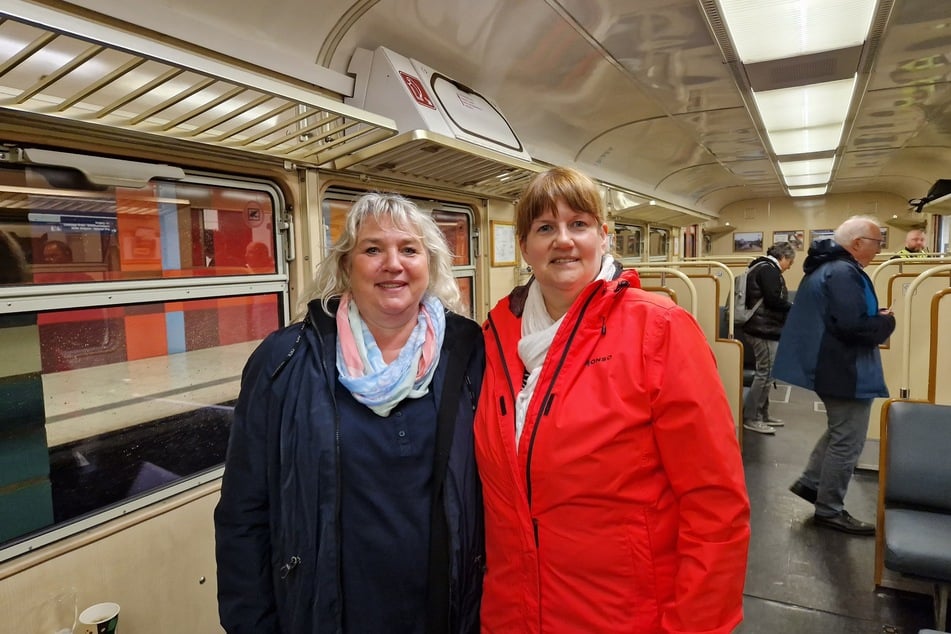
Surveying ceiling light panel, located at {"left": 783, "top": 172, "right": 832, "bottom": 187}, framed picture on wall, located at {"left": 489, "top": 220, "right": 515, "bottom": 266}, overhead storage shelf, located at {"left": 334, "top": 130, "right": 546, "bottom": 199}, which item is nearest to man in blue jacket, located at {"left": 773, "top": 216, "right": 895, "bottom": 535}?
overhead storage shelf, located at {"left": 334, "top": 130, "right": 546, "bottom": 199}

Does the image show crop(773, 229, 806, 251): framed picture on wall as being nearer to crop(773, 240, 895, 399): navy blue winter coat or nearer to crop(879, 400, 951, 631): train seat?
crop(773, 240, 895, 399): navy blue winter coat

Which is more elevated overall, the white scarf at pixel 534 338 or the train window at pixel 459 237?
the train window at pixel 459 237

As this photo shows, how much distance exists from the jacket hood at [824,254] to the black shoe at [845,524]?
1.56m

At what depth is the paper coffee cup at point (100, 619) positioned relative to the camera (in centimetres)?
176

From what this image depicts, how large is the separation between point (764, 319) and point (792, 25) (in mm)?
2900

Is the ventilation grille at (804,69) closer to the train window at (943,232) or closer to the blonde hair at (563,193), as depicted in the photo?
the blonde hair at (563,193)

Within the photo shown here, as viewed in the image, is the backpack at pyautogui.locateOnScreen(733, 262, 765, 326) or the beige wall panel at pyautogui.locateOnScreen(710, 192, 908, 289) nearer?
the backpack at pyautogui.locateOnScreen(733, 262, 765, 326)

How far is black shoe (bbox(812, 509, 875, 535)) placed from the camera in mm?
3412

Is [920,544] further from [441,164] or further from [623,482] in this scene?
[441,164]

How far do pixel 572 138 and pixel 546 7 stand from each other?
7.25 feet

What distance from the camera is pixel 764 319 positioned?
17.1ft

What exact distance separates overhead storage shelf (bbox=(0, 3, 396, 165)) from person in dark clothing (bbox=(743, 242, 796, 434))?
4.03m

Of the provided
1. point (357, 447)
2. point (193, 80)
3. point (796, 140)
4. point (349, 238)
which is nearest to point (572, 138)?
point (796, 140)

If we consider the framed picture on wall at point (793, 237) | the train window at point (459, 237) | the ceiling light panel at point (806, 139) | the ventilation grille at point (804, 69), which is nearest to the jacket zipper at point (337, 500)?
the train window at point (459, 237)
